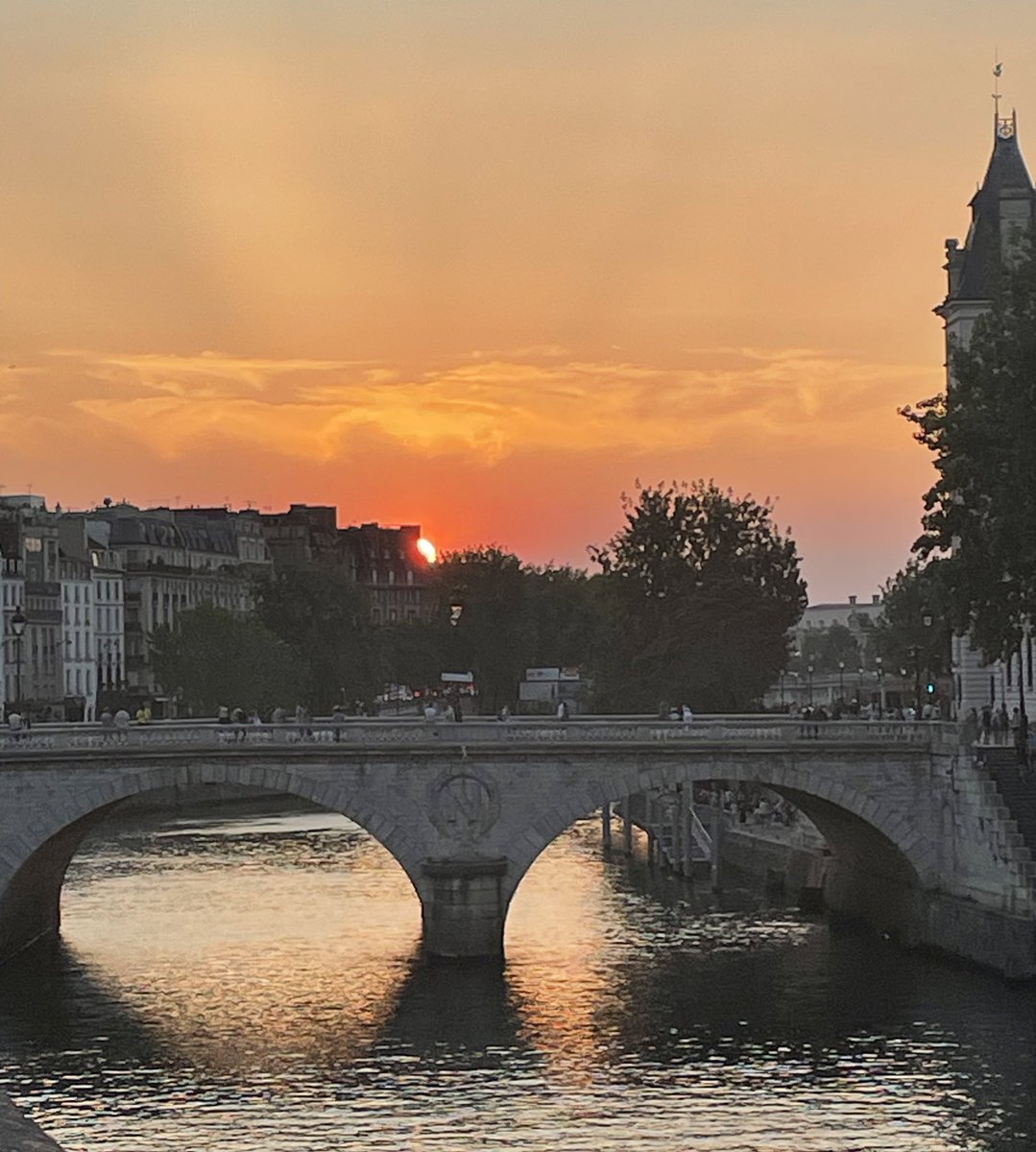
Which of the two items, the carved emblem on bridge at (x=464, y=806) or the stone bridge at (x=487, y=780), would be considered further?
the carved emblem on bridge at (x=464, y=806)

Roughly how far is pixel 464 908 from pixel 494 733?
484 cm

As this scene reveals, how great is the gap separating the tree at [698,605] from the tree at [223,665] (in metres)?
39.0

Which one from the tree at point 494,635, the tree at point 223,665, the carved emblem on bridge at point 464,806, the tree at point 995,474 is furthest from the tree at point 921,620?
the tree at point 223,665

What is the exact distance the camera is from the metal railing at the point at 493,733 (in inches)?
2864

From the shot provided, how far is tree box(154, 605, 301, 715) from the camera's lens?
16062cm

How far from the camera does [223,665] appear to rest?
16175 centimetres

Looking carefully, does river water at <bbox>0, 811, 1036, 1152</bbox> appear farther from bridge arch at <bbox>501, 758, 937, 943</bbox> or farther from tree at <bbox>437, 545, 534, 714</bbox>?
tree at <bbox>437, 545, 534, 714</bbox>

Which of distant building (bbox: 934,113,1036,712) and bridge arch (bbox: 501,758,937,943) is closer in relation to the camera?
bridge arch (bbox: 501,758,937,943)

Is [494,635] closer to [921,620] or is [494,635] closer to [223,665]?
[223,665]

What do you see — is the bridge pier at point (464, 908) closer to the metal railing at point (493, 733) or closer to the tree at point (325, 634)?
the metal railing at point (493, 733)

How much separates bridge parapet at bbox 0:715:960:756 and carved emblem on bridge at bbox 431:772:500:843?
0.99m

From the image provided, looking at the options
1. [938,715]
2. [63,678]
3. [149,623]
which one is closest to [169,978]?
[938,715]

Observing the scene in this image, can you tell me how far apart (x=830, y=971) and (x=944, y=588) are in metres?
10.9

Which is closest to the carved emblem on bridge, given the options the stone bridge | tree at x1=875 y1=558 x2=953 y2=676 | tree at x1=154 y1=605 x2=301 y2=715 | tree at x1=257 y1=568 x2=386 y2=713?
the stone bridge
